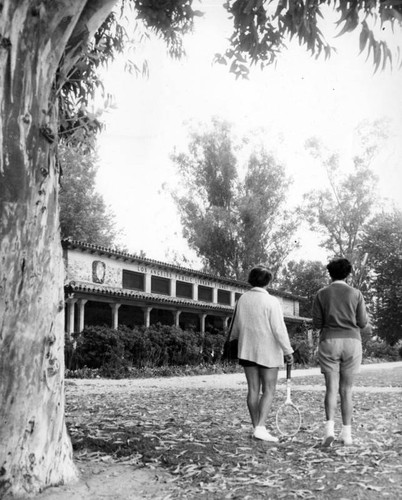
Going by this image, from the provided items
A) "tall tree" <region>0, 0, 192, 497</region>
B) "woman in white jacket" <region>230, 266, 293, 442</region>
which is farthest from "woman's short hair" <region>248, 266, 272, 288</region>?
"tall tree" <region>0, 0, 192, 497</region>

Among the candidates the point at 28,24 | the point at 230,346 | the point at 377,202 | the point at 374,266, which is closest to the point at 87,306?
the point at 230,346

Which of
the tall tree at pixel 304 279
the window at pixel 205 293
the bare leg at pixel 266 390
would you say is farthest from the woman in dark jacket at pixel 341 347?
the tall tree at pixel 304 279

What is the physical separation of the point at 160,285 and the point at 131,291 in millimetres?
5060

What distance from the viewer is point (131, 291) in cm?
2609

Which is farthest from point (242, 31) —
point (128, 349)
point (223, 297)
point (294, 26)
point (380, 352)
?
point (380, 352)

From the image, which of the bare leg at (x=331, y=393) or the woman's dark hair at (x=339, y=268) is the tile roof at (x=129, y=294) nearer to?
the woman's dark hair at (x=339, y=268)

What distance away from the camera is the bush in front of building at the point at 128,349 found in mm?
19203

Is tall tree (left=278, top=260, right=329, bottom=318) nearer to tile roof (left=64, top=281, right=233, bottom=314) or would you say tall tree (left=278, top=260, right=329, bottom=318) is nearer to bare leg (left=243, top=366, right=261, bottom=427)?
tile roof (left=64, top=281, right=233, bottom=314)

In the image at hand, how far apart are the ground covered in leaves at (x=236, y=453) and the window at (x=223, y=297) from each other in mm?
28161

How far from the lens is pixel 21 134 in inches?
174

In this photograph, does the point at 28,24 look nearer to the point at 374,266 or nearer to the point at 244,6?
the point at 244,6

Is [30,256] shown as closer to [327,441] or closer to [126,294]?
[327,441]

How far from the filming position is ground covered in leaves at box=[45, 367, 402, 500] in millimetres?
4332

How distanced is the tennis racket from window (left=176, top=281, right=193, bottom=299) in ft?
80.1
